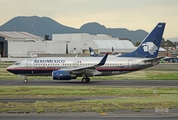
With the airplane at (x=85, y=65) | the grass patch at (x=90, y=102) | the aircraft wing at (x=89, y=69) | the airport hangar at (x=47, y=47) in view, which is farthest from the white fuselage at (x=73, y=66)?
the airport hangar at (x=47, y=47)

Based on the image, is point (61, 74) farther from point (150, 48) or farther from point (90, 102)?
point (90, 102)

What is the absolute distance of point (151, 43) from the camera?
140 feet

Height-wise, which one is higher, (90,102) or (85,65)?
(85,65)

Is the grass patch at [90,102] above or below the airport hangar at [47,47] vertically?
below

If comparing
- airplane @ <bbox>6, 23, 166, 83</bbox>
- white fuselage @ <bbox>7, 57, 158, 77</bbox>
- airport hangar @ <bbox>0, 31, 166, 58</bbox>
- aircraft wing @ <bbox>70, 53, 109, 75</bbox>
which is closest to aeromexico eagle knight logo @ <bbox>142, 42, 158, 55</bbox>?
airplane @ <bbox>6, 23, 166, 83</bbox>

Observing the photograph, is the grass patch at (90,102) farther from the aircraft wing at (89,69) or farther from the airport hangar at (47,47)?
the airport hangar at (47,47)

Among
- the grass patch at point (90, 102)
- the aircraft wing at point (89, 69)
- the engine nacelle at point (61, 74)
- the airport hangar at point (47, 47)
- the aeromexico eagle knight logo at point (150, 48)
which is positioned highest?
the airport hangar at point (47, 47)

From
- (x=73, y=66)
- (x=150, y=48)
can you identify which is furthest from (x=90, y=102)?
(x=150, y=48)

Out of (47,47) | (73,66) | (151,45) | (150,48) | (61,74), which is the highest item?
(47,47)

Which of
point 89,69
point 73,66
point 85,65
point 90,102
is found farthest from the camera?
point 85,65

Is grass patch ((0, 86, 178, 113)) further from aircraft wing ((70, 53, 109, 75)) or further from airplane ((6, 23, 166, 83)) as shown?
airplane ((6, 23, 166, 83))

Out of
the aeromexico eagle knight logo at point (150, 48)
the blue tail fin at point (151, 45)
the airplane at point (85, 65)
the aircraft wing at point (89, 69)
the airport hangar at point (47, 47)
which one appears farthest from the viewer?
the airport hangar at point (47, 47)

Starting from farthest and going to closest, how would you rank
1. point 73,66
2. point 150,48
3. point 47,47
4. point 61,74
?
1. point 47,47
2. point 150,48
3. point 73,66
4. point 61,74

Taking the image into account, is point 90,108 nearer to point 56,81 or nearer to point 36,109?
point 36,109
